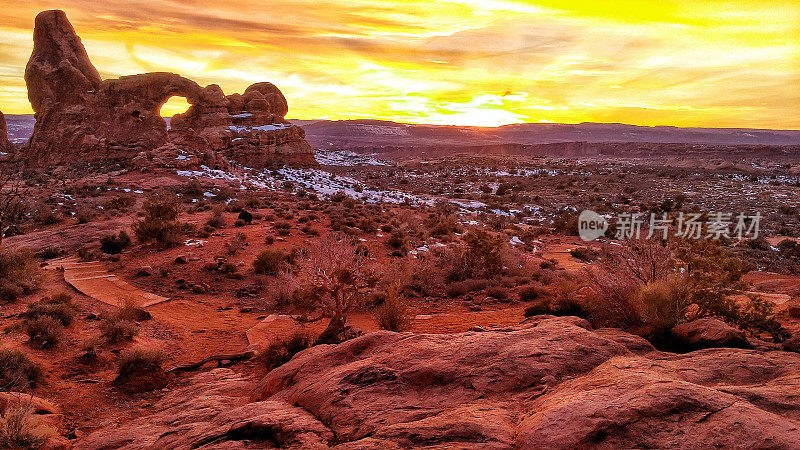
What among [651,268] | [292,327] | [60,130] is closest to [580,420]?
[651,268]

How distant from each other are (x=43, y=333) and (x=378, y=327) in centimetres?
558

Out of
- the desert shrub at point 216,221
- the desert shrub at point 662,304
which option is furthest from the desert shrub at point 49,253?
the desert shrub at point 662,304

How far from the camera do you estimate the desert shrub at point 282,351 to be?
700 cm

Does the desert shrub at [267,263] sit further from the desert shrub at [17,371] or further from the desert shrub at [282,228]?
the desert shrub at [17,371]

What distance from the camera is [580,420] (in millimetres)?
3164

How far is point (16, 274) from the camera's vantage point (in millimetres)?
10094

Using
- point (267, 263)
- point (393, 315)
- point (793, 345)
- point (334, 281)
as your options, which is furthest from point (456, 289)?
point (793, 345)

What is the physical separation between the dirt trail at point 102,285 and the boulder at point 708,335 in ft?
31.3

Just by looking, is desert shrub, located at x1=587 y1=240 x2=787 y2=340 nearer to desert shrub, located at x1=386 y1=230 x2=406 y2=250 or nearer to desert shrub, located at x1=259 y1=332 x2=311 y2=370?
desert shrub, located at x1=259 y1=332 x2=311 y2=370

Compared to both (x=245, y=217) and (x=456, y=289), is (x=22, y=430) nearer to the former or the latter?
(x=456, y=289)

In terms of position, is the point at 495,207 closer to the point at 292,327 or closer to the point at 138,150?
the point at 292,327

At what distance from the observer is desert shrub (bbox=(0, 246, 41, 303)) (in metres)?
9.51

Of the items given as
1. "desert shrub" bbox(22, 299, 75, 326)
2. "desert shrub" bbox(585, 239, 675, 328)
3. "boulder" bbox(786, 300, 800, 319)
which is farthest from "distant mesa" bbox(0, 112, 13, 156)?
"boulder" bbox(786, 300, 800, 319)

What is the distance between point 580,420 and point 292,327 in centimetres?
704
